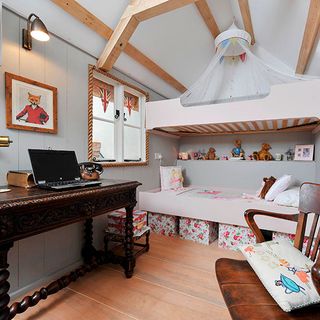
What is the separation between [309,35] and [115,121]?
2.26 meters

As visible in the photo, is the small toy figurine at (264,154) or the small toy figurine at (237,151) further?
the small toy figurine at (237,151)

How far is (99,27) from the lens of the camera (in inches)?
79.0

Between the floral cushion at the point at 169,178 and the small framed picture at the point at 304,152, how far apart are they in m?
1.82

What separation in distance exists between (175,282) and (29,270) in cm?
119

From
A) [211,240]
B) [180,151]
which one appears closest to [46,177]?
[211,240]

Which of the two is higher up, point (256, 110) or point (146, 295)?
point (256, 110)

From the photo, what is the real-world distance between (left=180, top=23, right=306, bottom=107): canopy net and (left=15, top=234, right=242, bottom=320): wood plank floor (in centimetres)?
190

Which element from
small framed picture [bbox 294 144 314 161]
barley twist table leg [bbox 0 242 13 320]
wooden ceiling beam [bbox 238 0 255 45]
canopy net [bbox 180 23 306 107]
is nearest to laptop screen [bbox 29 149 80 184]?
barley twist table leg [bbox 0 242 13 320]

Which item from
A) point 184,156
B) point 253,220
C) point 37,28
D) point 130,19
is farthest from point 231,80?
point 37,28

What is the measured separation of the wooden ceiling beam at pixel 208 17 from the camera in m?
2.38

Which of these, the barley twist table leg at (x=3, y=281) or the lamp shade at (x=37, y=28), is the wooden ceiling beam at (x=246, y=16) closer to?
the lamp shade at (x=37, y=28)

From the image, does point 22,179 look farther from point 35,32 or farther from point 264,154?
point 264,154

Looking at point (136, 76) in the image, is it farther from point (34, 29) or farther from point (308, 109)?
point (308, 109)

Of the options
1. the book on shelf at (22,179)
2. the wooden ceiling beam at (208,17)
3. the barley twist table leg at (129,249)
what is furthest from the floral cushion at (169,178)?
the book on shelf at (22,179)
